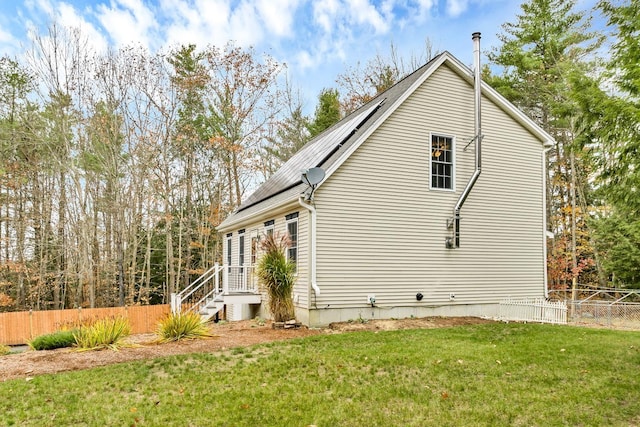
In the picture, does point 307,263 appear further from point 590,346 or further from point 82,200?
point 82,200

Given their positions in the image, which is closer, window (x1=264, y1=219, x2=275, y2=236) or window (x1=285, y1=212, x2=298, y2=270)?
window (x1=285, y1=212, x2=298, y2=270)

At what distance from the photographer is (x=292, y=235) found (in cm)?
1113

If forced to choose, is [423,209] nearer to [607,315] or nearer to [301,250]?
[301,250]

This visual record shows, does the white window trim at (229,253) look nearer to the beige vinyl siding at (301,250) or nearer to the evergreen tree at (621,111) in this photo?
the beige vinyl siding at (301,250)

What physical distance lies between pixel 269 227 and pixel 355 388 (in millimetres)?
8201

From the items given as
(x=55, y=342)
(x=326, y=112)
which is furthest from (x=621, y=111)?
(x=326, y=112)

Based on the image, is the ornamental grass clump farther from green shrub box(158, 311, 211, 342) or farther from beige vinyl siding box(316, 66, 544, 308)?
green shrub box(158, 311, 211, 342)

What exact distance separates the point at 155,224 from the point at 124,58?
801cm

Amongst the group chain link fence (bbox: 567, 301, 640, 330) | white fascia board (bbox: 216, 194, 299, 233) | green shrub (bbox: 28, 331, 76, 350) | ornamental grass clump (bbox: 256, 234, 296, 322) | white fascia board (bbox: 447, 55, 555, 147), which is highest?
white fascia board (bbox: 447, 55, 555, 147)

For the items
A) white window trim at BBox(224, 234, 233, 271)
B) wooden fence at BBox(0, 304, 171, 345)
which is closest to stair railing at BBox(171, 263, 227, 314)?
white window trim at BBox(224, 234, 233, 271)

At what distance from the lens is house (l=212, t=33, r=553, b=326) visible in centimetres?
1016

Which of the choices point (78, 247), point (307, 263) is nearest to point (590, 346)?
point (307, 263)

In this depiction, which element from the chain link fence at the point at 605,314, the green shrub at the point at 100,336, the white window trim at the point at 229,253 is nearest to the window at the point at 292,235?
the green shrub at the point at 100,336

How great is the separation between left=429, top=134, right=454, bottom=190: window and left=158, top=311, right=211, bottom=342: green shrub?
6846 mm
